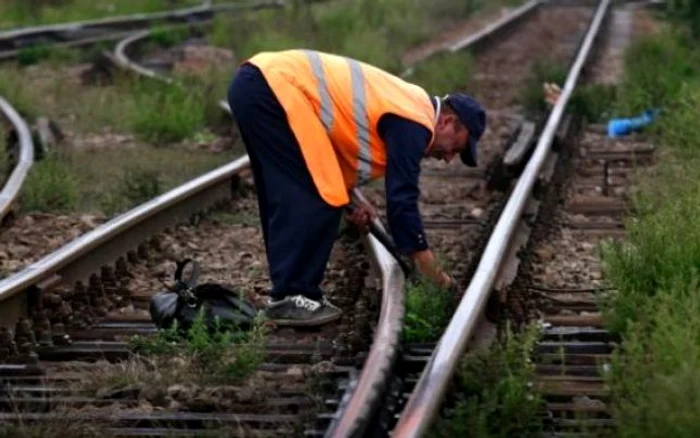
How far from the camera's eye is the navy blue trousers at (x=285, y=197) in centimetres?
715

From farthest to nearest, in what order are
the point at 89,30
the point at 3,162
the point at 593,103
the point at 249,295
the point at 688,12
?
the point at 89,30 → the point at 688,12 → the point at 593,103 → the point at 3,162 → the point at 249,295

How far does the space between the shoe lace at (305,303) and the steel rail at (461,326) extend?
2.04 ft

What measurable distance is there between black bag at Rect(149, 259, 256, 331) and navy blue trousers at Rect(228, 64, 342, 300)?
28cm

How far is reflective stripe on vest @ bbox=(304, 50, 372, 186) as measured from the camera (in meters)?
7.01

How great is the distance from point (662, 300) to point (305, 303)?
1.56 m

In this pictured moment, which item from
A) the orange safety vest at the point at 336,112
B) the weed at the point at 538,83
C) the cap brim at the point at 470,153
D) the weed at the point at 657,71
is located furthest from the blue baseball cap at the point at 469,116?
the weed at the point at 538,83

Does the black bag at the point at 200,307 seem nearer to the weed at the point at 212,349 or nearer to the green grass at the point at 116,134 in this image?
the weed at the point at 212,349

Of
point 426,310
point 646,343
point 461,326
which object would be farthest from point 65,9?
point 646,343

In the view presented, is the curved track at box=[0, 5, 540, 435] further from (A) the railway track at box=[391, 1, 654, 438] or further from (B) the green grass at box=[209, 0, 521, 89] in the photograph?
(B) the green grass at box=[209, 0, 521, 89]

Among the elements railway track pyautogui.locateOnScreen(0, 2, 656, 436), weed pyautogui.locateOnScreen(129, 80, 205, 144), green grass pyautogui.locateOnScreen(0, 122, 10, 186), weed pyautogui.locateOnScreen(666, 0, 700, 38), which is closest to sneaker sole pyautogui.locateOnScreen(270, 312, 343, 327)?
railway track pyautogui.locateOnScreen(0, 2, 656, 436)

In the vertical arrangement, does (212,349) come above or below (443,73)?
above

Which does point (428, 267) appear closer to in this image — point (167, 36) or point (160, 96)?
point (160, 96)

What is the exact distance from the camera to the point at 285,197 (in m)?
7.17

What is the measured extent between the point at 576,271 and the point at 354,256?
3.49 ft
